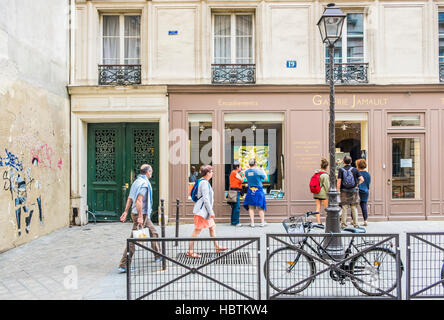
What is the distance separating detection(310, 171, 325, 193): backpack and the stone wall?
6882 mm

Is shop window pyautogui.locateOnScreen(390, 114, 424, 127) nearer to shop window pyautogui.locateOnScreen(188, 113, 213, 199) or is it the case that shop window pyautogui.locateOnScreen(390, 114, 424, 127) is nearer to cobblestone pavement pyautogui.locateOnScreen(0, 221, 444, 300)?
cobblestone pavement pyautogui.locateOnScreen(0, 221, 444, 300)

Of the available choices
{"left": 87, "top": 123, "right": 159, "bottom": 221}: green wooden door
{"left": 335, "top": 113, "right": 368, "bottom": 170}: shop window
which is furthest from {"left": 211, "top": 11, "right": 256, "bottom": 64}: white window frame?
{"left": 335, "top": 113, "right": 368, "bottom": 170}: shop window

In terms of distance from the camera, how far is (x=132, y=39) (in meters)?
9.95

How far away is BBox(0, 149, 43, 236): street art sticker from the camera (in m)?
6.92

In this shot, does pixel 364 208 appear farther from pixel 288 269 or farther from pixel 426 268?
pixel 288 269

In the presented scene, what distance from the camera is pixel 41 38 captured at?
8.22 metres

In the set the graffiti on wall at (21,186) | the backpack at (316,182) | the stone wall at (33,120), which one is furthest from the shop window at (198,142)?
the graffiti on wall at (21,186)

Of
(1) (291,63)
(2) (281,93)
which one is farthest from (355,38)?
(2) (281,93)

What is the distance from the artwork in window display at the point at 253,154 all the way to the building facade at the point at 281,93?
1.71 feet

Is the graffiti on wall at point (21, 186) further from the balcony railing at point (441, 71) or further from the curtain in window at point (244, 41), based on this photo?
the balcony railing at point (441, 71)

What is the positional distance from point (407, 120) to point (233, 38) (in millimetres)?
5737

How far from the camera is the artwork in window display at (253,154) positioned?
9883 millimetres

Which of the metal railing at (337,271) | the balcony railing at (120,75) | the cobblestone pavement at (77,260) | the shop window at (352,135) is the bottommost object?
the cobblestone pavement at (77,260)
